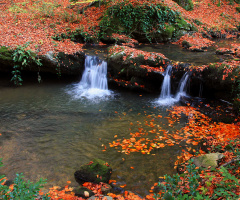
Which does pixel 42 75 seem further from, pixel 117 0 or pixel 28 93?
pixel 117 0

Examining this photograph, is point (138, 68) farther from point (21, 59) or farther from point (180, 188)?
point (180, 188)

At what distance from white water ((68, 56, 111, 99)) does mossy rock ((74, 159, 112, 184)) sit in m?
5.71

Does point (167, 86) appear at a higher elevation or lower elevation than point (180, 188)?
higher

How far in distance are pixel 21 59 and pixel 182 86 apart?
823 cm

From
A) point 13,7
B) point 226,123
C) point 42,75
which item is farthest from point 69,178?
point 13,7

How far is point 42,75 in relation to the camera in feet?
35.2

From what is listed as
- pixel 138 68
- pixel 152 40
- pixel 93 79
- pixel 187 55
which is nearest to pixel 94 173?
pixel 138 68

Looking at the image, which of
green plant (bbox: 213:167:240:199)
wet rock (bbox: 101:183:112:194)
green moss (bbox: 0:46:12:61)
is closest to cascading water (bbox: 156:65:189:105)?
wet rock (bbox: 101:183:112:194)

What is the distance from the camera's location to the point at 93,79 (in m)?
10.5

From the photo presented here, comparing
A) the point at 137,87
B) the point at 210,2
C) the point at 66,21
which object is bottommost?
the point at 137,87

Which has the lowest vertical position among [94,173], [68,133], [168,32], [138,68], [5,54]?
[94,173]

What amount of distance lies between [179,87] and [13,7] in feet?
53.7

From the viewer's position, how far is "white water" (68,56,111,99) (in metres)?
10.1

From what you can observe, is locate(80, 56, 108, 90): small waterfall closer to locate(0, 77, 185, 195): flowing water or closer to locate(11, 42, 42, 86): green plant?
locate(0, 77, 185, 195): flowing water
